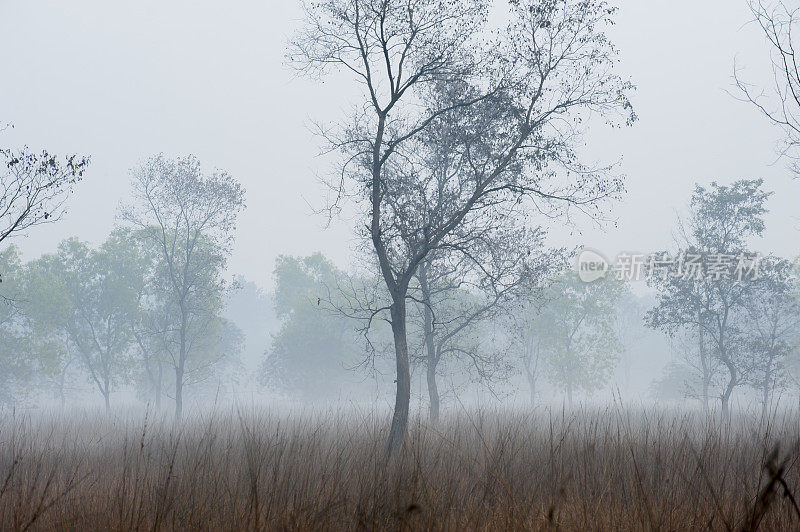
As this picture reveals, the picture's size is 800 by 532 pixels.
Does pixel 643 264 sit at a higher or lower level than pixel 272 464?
higher

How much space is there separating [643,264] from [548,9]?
1612 centimetres

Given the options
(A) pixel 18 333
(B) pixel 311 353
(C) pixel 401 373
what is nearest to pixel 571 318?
(B) pixel 311 353

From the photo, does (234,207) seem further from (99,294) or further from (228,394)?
(228,394)

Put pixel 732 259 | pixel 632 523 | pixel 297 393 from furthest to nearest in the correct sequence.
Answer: pixel 297 393
pixel 732 259
pixel 632 523

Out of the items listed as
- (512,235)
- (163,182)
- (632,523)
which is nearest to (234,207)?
(163,182)

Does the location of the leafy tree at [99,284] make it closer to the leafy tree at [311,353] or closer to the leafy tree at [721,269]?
the leafy tree at [311,353]

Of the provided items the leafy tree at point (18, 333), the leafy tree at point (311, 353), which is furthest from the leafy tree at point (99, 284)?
the leafy tree at point (311, 353)

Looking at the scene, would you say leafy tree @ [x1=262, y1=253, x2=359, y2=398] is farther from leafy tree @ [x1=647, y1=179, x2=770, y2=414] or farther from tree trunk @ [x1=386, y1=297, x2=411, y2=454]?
tree trunk @ [x1=386, y1=297, x2=411, y2=454]

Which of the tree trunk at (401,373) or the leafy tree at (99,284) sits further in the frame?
the leafy tree at (99,284)

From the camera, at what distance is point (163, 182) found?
74.8 ft

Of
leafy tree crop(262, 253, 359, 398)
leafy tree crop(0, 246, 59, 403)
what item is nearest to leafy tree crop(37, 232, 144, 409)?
leafy tree crop(0, 246, 59, 403)
